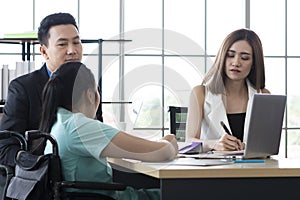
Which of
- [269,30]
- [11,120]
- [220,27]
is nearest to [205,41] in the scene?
[220,27]

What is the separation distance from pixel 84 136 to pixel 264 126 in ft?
2.44

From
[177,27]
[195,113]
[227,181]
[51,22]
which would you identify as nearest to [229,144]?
[195,113]

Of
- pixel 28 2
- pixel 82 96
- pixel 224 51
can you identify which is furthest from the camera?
pixel 28 2

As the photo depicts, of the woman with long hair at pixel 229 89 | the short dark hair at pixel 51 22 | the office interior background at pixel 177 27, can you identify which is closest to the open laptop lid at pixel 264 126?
the woman with long hair at pixel 229 89

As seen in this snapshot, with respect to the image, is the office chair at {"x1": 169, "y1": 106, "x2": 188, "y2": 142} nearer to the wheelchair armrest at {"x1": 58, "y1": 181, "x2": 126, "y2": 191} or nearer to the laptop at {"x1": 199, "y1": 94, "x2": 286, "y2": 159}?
the laptop at {"x1": 199, "y1": 94, "x2": 286, "y2": 159}

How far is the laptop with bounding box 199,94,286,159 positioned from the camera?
2.59m

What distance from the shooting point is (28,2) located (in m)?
5.91

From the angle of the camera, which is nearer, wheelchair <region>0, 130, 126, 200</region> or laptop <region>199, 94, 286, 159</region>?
wheelchair <region>0, 130, 126, 200</region>

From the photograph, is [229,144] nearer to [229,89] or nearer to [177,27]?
[229,89]

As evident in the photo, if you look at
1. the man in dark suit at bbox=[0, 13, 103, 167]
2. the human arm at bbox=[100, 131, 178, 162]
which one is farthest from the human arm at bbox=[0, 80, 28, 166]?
the human arm at bbox=[100, 131, 178, 162]

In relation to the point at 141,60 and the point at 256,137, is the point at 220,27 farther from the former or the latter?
the point at 256,137

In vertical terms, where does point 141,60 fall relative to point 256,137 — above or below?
above

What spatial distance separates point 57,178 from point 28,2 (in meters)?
3.87

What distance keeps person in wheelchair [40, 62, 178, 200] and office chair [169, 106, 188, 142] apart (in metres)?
1.02
